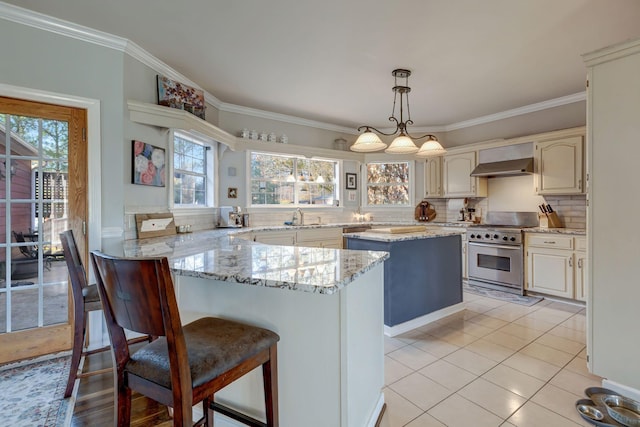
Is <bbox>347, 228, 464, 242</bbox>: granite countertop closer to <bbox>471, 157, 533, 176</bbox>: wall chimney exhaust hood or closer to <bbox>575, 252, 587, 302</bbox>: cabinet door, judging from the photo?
<bbox>575, 252, 587, 302</bbox>: cabinet door

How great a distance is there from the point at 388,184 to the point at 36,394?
5268mm

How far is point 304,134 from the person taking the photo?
17.0 feet

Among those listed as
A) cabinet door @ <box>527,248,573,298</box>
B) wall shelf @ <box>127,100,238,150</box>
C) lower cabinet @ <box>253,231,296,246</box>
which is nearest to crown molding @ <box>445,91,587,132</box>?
cabinet door @ <box>527,248,573,298</box>

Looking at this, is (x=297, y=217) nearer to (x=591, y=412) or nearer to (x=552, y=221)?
(x=552, y=221)

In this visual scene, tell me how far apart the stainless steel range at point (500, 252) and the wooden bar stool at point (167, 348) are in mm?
3976

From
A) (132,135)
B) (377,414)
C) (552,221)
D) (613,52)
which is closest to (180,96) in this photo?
(132,135)

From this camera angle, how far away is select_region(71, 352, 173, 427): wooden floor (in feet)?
5.62

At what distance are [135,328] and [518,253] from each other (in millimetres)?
4495

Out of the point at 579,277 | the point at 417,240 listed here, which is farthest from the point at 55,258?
the point at 579,277

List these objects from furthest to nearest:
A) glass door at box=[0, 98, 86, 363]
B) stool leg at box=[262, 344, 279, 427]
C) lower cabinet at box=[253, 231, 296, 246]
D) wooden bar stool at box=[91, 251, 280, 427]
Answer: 1. lower cabinet at box=[253, 231, 296, 246]
2. glass door at box=[0, 98, 86, 363]
3. stool leg at box=[262, 344, 279, 427]
4. wooden bar stool at box=[91, 251, 280, 427]

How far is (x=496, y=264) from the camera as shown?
4297 mm

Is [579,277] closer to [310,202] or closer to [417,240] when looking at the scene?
[417,240]

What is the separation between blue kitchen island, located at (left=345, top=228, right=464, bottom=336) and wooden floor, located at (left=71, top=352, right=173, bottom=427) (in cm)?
194

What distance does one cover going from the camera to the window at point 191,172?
3562 mm
